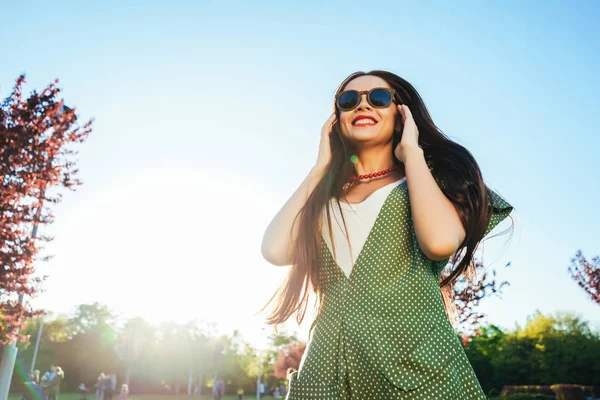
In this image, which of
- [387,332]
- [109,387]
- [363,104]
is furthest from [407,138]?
[109,387]

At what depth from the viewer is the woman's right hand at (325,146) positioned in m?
2.05

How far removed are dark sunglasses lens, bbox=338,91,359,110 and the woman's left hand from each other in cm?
19

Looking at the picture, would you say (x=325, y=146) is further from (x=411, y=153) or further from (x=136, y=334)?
(x=136, y=334)

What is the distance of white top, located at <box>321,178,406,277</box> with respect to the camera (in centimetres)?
176

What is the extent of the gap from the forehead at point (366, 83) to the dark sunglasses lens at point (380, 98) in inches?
3.3

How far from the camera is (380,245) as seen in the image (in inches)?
67.2

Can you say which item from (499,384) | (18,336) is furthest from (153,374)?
(18,336)

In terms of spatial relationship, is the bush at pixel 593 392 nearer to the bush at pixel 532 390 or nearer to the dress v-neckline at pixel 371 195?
the bush at pixel 532 390

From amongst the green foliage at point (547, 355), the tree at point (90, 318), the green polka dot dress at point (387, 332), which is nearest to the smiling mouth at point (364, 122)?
the green polka dot dress at point (387, 332)

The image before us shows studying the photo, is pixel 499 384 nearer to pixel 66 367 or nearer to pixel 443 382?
pixel 66 367

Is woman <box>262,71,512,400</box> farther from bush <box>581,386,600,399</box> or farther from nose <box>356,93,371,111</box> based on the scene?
bush <box>581,386,600,399</box>

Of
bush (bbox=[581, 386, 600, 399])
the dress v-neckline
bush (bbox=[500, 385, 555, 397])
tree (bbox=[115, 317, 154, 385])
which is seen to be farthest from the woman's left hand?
tree (bbox=[115, 317, 154, 385])

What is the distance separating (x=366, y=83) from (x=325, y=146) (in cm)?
34

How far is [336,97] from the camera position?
2213mm
